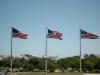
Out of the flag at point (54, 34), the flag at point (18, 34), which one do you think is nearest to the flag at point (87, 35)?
the flag at point (54, 34)

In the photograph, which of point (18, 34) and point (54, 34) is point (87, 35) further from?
point (18, 34)

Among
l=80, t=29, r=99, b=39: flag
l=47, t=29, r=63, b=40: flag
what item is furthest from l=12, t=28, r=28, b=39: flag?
l=80, t=29, r=99, b=39: flag

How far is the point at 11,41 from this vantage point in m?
44.3

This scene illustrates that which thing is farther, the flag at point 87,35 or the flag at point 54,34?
the flag at point 54,34

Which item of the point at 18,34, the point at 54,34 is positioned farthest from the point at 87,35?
the point at 18,34

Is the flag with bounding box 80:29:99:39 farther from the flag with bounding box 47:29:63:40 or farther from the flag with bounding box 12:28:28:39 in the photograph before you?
the flag with bounding box 12:28:28:39

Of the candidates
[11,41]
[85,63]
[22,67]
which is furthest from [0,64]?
[11,41]

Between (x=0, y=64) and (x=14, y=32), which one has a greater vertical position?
(x=14, y=32)

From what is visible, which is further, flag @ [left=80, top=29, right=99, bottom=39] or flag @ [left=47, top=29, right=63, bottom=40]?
flag @ [left=47, top=29, right=63, bottom=40]

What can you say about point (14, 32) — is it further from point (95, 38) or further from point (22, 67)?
point (22, 67)

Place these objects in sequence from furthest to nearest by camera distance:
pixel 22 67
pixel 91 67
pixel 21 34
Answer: pixel 22 67, pixel 91 67, pixel 21 34

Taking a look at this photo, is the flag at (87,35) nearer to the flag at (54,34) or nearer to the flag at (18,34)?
the flag at (54,34)

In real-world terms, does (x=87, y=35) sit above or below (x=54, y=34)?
below

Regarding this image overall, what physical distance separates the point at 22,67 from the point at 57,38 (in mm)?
85956
